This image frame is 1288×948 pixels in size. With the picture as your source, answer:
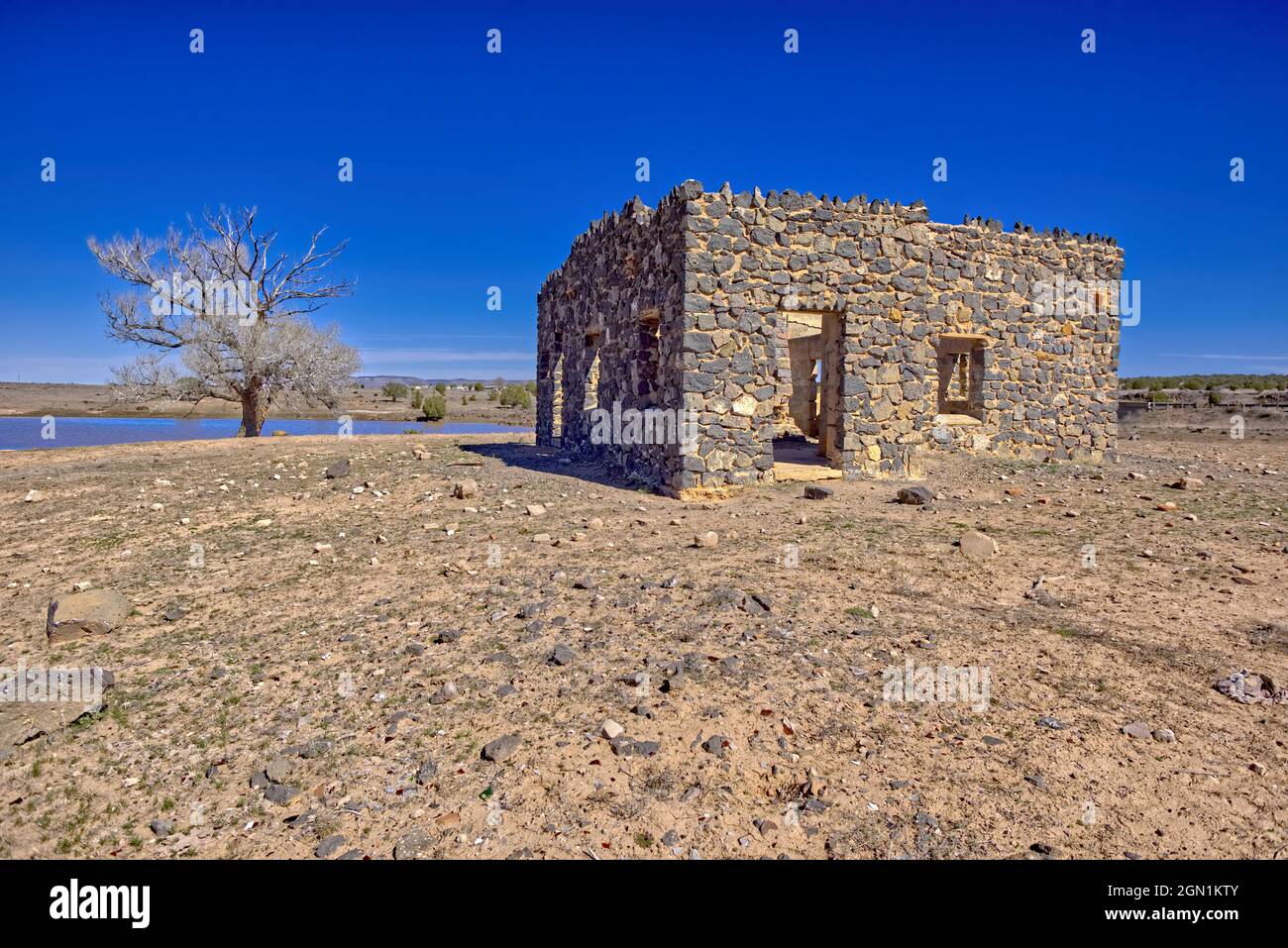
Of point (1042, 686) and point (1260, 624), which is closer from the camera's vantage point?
point (1042, 686)

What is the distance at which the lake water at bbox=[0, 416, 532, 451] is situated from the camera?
21.6 meters

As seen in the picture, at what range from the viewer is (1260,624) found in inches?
159

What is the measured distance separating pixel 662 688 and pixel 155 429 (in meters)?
34.9

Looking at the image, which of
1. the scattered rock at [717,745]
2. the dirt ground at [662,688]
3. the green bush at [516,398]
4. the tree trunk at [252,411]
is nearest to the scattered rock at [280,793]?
the dirt ground at [662,688]

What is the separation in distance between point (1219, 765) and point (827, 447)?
7.65 m

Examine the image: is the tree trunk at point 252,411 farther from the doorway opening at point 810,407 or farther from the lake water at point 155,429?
the doorway opening at point 810,407

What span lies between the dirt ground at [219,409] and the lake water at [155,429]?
817mm

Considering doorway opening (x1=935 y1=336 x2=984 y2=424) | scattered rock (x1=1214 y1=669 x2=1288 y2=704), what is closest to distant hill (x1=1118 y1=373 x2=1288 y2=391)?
doorway opening (x1=935 y1=336 x2=984 y2=424)

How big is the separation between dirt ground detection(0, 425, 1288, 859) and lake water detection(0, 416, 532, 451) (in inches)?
594

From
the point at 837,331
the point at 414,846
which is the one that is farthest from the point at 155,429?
the point at 414,846

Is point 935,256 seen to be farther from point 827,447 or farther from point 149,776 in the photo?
point 149,776

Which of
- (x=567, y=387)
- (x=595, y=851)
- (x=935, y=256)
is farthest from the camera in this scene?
(x=567, y=387)

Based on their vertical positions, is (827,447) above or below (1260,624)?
above
